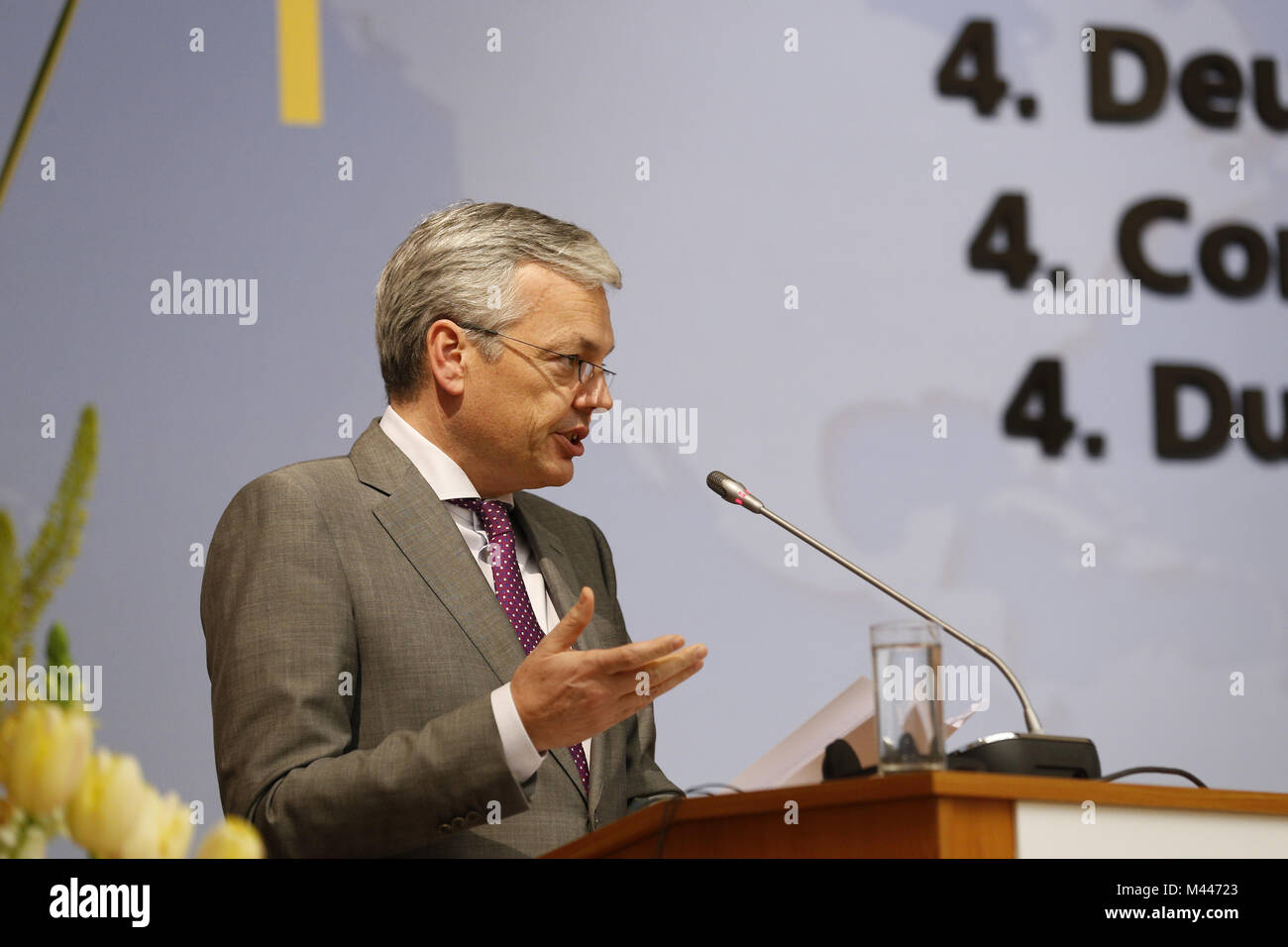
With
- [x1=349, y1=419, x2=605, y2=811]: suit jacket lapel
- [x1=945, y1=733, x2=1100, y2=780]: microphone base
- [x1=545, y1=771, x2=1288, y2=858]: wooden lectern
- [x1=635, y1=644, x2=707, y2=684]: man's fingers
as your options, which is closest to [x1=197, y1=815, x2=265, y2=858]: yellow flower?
[x1=545, y1=771, x2=1288, y2=858]: wooden lectern

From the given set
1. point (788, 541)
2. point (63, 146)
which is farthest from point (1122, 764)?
point (63, 146)

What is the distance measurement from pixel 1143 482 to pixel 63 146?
2.61m

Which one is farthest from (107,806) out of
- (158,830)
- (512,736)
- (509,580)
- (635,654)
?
(509,580)

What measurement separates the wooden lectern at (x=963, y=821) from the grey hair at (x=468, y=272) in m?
0.98

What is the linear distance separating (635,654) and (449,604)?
56cm

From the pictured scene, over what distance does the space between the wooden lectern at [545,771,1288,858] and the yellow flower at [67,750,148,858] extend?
2.31ft

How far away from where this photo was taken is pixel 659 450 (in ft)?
10.5

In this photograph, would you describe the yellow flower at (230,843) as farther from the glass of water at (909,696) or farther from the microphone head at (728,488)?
the microphone head at (728,488)

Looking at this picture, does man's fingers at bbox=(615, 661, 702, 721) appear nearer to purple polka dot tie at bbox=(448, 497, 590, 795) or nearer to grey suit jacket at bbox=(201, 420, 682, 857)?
grey suit jacket at bbox=(201, 420, 682, 857)

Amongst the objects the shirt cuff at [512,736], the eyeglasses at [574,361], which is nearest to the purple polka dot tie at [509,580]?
the eyeglasses at [574,361]

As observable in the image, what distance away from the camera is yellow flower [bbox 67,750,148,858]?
763mm

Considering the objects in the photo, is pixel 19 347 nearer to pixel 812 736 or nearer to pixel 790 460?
pixel 790 460

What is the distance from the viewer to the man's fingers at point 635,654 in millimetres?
1453

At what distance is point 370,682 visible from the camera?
74.4 inches
